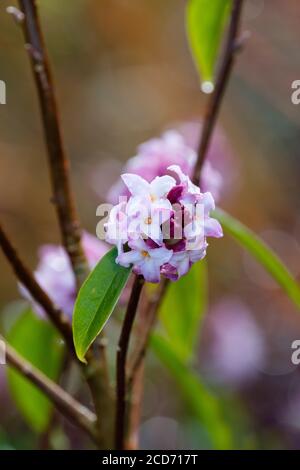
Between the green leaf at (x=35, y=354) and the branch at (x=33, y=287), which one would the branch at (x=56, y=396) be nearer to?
the branch at (x=33, y=287)

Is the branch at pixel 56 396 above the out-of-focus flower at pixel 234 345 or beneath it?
beneath

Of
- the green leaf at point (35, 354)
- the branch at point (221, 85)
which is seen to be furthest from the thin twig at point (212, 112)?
the green leaf at point (35, 354)

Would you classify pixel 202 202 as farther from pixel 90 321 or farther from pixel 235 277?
pixel 235 277

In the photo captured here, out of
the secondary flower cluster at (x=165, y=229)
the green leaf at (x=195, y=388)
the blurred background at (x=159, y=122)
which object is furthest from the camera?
the blurred background at (x=159, y=122)

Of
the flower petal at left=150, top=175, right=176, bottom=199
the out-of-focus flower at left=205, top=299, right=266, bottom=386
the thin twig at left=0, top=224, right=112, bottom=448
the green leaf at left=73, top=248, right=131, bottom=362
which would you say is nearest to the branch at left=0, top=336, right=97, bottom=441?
the thin twig at left=0, top=224, right=112, bottom=448

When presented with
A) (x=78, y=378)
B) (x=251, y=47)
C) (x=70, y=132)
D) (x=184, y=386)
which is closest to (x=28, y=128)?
(x=70, y=132)

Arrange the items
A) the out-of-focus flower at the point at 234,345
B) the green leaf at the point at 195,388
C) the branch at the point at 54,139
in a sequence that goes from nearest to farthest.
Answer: the branch at the point at 54,139, the green leaf at the point at 195,388, the out-of-focus flower at the point at 234,345

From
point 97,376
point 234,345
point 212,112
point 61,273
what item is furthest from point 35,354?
point 234,345
